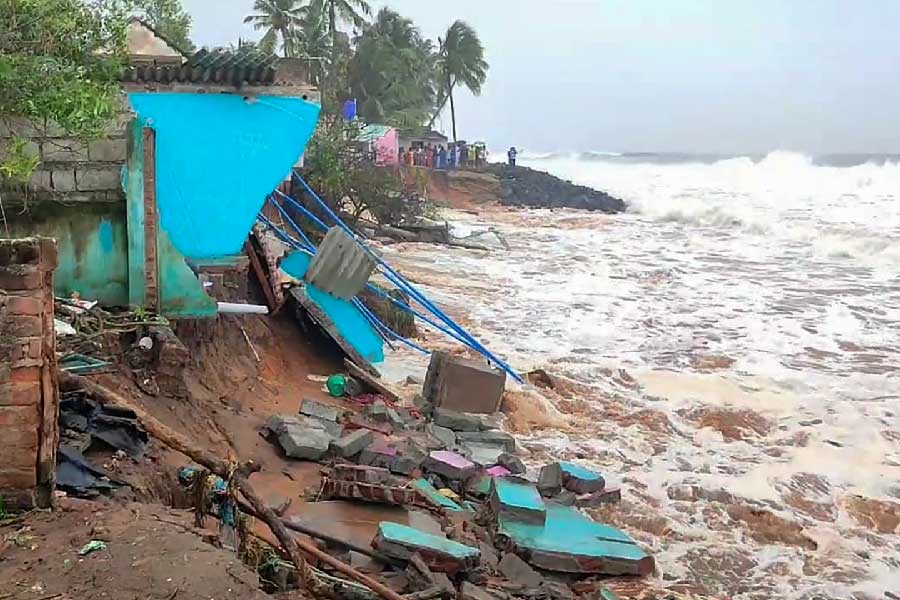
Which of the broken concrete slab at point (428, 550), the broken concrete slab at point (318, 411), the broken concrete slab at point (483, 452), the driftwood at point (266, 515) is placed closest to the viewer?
the driftwood at point (266, 515)

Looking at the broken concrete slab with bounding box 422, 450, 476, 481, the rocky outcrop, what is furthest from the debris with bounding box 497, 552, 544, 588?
the rocky outcrop

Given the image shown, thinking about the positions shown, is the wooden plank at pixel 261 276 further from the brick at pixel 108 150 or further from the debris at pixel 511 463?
the debris at pixel 511 463

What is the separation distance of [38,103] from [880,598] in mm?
6546

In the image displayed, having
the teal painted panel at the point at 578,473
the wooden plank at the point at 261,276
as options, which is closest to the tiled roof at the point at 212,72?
the wooden plank at the point at 261,276

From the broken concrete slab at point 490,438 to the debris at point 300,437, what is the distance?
140cm

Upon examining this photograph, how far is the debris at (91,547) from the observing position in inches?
150

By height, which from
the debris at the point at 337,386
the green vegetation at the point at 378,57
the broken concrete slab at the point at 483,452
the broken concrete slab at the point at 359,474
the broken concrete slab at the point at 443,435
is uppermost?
the green vegetation at the point at 378,57

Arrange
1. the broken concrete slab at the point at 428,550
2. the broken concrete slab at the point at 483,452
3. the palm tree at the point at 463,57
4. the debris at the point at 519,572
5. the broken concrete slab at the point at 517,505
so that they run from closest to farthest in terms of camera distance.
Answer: the broken concrete slab at the point at 428,550
the debris at the point at 519,572
the broken concrete slab at the point at 517,505
the broken concrete slab at the point at 483,452
the palm tree at the point at 463,57

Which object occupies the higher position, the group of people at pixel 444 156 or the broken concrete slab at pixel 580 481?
the group of people at pixel 444 156

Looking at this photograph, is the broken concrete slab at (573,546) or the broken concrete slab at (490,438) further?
the broken concrete slab at (490,438)

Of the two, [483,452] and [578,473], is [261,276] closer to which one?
[483,452]

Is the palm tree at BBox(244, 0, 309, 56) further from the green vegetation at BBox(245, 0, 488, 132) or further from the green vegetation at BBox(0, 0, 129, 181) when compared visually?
the green vegetation at BBox(0, 0, 129, 181)

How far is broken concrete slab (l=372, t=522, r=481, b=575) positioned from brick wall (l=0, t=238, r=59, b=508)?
1.92 m

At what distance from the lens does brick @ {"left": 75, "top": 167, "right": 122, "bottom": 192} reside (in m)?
6.84
